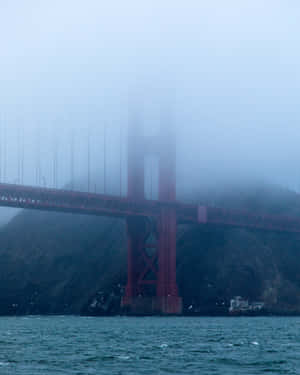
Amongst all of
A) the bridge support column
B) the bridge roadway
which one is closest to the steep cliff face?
the bridge roadway

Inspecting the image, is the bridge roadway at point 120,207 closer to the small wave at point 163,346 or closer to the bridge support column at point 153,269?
the bridge support column at point 153,269

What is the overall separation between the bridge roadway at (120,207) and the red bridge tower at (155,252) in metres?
1.04

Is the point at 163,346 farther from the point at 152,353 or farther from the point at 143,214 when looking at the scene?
the point at 143,214

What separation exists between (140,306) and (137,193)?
10556mm

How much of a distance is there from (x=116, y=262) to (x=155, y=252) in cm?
2808

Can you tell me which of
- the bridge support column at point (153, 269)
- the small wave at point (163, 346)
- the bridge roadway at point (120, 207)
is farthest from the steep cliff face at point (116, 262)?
the small wave at point (163, 346)

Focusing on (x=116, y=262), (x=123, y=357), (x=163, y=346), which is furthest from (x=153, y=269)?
(x=123, y=357)

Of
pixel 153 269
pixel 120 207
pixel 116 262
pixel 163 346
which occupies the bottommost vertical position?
pixel 163 346

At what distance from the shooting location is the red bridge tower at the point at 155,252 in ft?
309

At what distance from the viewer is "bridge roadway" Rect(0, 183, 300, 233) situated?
89.8m

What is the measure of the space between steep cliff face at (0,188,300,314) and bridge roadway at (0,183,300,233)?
818 cm

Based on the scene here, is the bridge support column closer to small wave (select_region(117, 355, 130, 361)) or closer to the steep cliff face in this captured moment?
the steep cliff face

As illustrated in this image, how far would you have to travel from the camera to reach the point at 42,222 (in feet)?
486

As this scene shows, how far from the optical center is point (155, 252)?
9862cm
